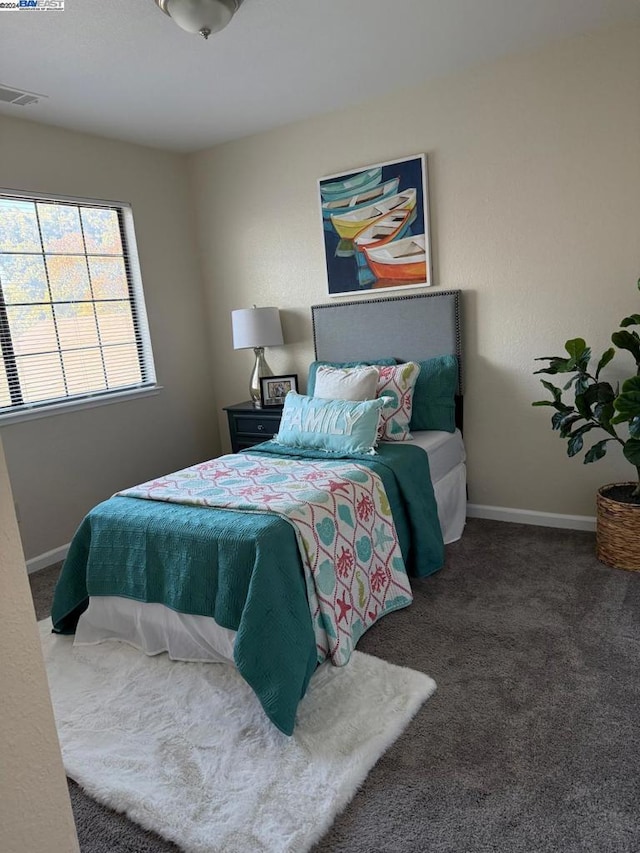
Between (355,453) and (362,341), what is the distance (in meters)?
1.08

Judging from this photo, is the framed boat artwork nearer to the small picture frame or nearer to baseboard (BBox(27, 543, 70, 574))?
the small picture frame

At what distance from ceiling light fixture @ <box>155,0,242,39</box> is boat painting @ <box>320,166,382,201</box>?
56.5 inches

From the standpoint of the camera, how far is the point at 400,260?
358 cm

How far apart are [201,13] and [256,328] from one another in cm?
196

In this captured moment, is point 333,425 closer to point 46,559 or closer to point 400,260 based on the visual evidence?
point 400,260

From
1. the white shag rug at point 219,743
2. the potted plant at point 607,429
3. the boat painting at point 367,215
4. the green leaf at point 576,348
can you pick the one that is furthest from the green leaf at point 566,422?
the boat painting at point 367,215

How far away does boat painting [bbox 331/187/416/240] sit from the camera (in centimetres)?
349

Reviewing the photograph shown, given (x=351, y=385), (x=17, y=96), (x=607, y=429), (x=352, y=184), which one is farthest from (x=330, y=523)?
(x=17, y=96)

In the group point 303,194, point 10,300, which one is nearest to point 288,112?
point 303,194

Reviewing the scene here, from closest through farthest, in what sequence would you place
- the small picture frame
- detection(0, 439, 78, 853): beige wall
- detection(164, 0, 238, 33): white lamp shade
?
1. detection(0, 439, 78, 853): beige wall
2. detection(164, 0, 238, 33): white lamp shade
3. the small picture frame

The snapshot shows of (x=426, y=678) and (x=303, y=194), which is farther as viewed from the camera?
(x=303, y=194)

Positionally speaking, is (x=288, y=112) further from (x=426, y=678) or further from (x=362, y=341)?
(x=426, y=678)

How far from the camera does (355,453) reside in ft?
9.63

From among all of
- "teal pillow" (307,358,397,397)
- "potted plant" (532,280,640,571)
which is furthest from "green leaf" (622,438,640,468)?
"teal pillow" (307,358,397,397)
